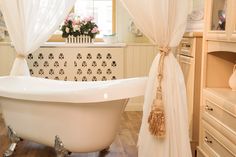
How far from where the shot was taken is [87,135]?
2.83 metres

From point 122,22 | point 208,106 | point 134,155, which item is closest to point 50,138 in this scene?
point 134,155

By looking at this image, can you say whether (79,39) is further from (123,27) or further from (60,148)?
(60,148)

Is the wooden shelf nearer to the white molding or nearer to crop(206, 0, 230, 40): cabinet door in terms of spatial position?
crop(206, 0, 230, 40): cabinet door

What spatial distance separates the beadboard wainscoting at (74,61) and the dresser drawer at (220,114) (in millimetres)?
2215

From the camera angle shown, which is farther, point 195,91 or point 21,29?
point 21,29

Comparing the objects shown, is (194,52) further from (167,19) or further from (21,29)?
(21,29)

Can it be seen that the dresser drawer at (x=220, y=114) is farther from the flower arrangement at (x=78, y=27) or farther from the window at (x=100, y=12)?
the window at (x=100, y=12)

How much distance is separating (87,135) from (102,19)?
2705 mm

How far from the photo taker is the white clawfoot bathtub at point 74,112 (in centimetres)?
262

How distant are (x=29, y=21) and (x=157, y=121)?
6.74ft

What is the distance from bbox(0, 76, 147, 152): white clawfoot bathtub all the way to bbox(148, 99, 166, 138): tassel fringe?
0.22 metres

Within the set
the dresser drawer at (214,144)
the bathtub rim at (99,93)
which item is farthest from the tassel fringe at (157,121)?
the dresser drawer at (214,144)

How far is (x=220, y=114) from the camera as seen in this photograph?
2477 mm

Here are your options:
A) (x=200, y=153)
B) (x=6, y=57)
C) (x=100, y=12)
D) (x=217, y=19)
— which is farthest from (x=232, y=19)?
(x=6, y=57)
